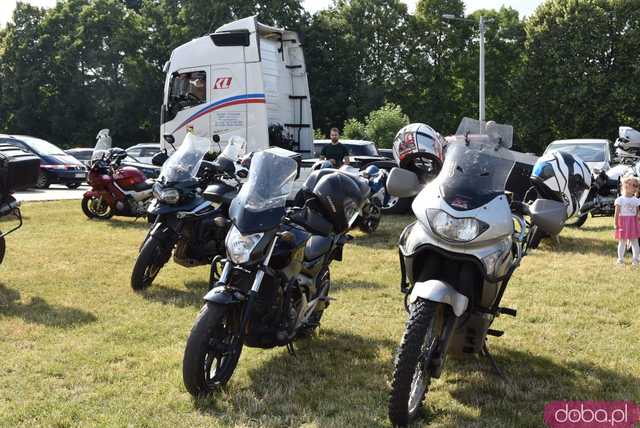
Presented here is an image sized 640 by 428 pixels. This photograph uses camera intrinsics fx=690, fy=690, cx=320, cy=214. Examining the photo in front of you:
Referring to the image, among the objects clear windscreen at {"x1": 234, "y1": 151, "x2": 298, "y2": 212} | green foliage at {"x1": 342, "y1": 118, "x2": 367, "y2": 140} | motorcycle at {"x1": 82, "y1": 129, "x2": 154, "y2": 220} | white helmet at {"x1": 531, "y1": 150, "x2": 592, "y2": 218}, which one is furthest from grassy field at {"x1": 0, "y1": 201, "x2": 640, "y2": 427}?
green foliage at {"x1": 342, "y1": 118, "x2": 367, "y2": 140}

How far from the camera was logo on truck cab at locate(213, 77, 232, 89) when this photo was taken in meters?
13.7

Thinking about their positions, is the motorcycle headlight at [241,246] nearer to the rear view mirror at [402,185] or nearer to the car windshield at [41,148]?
the rear view mirror at [402,185]

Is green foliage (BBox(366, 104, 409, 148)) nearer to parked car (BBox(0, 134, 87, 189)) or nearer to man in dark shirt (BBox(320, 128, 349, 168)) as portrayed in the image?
parked car (BBox(0, 134, 87, 189))

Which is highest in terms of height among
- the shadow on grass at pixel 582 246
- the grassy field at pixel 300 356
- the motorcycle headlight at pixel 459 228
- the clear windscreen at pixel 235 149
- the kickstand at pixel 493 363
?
the motorcycle headlight at pixel 459 228

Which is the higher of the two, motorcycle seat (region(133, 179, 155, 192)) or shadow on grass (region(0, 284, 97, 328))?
motorcycle seat (region(133, 179, 155, 192))

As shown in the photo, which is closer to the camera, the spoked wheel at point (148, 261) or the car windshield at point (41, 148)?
the spoked wheel at point (148, 261)

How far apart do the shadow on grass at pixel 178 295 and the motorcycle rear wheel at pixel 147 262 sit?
0.11 m

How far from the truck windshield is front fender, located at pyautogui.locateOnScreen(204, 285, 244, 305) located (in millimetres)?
10633

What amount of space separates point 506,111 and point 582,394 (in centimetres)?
3498

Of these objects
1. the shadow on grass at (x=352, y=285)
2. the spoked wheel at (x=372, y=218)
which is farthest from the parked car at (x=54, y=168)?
the shadow on grass at (x=352, y=285)

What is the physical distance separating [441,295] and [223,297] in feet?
4.02

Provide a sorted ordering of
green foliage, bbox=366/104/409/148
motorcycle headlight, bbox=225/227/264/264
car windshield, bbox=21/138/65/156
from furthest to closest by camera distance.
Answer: green foliage, bbox=366/104/409/148 < car windshield, bbox=21/138/65/156 < motorcycle headlight, bbox=225/227/264/264

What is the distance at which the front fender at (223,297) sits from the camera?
12.8 feet

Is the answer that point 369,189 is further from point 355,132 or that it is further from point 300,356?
point 355,132
